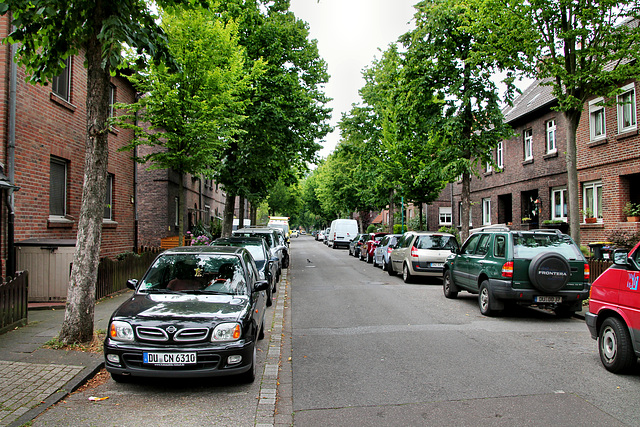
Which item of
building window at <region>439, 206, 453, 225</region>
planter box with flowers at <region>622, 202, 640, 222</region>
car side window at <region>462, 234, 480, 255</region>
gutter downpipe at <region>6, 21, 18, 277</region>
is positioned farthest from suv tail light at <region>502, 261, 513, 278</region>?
building window at <region>439, 206, 453, 225</region>

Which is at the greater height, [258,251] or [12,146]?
[12,146]

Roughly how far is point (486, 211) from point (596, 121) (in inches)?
410

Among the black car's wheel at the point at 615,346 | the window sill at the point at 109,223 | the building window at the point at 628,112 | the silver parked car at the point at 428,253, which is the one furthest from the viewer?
the building window at the point at 628,112

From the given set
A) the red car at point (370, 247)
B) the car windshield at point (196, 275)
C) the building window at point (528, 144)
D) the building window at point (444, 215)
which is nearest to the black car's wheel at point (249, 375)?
the car windshield at point (196, 275)

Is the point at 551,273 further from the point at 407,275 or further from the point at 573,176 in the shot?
the point at 407,275

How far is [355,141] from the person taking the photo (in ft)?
100

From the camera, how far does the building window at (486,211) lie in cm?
2722

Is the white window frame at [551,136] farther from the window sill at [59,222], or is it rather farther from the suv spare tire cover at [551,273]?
the window sill at [59,222]

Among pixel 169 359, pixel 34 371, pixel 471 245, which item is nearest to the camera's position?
pixel 169 359

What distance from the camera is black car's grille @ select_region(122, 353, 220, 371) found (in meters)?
4.85

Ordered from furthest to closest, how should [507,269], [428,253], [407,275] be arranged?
[407,275]
[428,253]
[507,269]

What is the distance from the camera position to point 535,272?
28.6ft

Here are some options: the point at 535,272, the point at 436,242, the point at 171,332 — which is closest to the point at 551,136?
the point at 436,242

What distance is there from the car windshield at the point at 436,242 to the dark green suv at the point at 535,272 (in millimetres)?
5270
